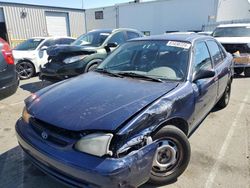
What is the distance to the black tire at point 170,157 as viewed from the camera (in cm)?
262

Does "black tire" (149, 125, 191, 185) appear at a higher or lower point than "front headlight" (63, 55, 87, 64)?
lower

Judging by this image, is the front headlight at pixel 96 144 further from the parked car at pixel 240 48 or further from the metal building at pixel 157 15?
the metal building at pixel 157 15

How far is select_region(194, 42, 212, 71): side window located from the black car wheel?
6.37m

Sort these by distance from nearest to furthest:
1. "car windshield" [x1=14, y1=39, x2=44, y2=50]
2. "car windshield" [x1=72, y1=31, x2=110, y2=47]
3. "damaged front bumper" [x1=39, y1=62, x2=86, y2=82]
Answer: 1. "damaged front bumper" [x1=39, y1=62, x2=86, y2=82]
2. "car windshield" [x1=72, y1=31, x2=110, y2=47]
3. "car windshield" [x1=14, y1=39, x2=44, y2=50]

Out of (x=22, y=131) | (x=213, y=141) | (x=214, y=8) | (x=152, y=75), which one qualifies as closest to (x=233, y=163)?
(x=213, y=141)

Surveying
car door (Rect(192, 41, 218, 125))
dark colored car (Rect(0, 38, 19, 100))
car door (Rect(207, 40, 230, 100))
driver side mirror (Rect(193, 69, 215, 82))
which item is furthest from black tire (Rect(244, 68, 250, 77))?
dark colored car (Rect(0, 38, 19, 100))

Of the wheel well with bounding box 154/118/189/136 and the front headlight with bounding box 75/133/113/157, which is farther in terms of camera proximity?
the wheel well with bounding box 154/118/189/136

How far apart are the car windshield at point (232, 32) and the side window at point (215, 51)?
5.94 m

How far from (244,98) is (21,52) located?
7.11 metres

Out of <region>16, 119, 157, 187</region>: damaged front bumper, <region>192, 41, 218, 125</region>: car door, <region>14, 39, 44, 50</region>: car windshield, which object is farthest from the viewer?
<region>14, 39, 44, 50</region>: car windshield

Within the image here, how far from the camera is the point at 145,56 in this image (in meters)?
3.64

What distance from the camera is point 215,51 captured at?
450 cm

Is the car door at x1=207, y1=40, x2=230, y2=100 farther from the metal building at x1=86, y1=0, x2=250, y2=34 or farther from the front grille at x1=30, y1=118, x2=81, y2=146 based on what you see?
the metal building at x1=86, y1=0, x2=250, y2=34

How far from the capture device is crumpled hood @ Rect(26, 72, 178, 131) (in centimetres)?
224
